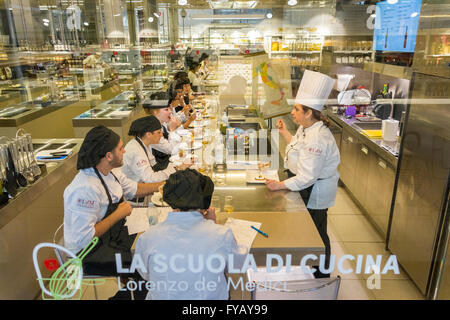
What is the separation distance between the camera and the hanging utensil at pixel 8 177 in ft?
6.08

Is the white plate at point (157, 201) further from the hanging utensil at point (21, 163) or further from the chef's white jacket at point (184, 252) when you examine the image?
the hanging utensil at point (21, 163)

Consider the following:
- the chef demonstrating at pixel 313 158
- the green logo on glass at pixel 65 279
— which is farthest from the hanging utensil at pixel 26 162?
the chef demonstrating at pixel 313 158

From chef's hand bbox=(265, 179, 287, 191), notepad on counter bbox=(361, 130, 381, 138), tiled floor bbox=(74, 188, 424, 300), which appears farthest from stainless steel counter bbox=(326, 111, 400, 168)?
chef's hand bbox=(265, 179, 287, 191)

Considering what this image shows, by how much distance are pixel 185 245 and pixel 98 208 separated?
65cm

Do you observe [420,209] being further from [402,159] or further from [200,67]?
[200,67]

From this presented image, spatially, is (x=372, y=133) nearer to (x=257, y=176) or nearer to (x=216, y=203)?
(x=257, y=176)

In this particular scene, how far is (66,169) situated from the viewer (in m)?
2.54

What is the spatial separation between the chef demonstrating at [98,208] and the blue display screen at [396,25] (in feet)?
7.64

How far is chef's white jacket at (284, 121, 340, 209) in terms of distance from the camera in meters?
2.00

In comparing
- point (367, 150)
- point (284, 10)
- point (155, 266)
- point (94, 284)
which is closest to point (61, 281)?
point (94, 284)

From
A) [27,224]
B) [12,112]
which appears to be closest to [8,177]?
[27,224]

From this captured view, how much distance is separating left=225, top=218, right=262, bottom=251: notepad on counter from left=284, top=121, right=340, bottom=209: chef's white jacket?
46 centimetres

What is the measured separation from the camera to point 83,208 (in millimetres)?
1565
